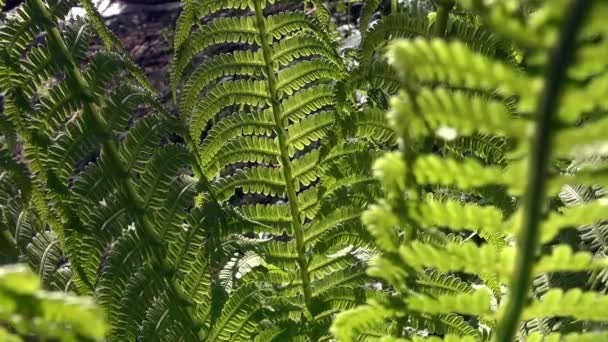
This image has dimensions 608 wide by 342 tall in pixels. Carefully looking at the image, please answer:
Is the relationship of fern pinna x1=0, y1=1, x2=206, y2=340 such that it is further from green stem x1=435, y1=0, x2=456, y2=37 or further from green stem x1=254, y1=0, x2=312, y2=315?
green stem x1=435, y1=0, x2=456, y2=37

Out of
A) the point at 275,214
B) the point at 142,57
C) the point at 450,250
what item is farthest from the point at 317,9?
the point at 142,57

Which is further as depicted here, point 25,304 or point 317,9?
point 317,9

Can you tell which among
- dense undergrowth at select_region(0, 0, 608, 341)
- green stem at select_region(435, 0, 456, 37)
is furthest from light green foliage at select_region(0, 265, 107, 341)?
green stem at select_region(435, 0, 456, 37)

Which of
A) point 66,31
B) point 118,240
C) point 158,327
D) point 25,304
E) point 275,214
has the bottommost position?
point 25,304

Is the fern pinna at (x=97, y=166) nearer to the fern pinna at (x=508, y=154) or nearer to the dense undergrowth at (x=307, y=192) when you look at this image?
the dense undergrowth at (x=307, y=192)

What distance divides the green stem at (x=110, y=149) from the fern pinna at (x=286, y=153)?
191mm

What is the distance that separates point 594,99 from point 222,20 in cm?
112

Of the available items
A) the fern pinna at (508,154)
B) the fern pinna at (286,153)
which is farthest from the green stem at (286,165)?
the fern pinna at (508,154)

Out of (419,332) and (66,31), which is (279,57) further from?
(419,332)

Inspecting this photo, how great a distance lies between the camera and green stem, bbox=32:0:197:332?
4.03 ft

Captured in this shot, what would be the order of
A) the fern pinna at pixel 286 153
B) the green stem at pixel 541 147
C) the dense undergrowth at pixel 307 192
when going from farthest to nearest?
the fern pinna at pixel 286 153 → the dense undergrowth at pixel 307 192 → the green stem at pixel 541 147

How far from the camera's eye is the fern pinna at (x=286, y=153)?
1469 mm

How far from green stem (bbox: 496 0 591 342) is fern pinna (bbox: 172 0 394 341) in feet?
2.95

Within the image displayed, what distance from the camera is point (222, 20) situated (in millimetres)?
1523
